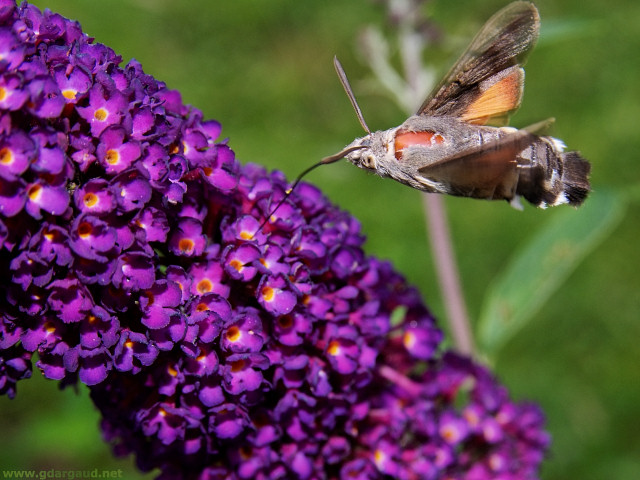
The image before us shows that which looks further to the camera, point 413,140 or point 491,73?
point 491,73

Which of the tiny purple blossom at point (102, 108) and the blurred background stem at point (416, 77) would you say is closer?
the tiny purple blossom at point (102, 108)

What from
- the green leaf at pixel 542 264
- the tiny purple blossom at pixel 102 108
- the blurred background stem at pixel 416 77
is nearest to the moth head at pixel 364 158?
the tiny purple blossom at pixel 102 108

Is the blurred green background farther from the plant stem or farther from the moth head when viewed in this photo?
the moth head

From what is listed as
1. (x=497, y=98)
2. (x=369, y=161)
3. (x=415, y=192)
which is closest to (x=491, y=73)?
(x=497, y=98)

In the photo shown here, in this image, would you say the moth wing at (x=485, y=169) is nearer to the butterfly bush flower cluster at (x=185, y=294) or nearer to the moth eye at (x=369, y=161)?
the moth eye at (x=369, y=161)

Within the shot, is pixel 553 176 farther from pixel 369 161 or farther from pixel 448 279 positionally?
pixel 448 279
